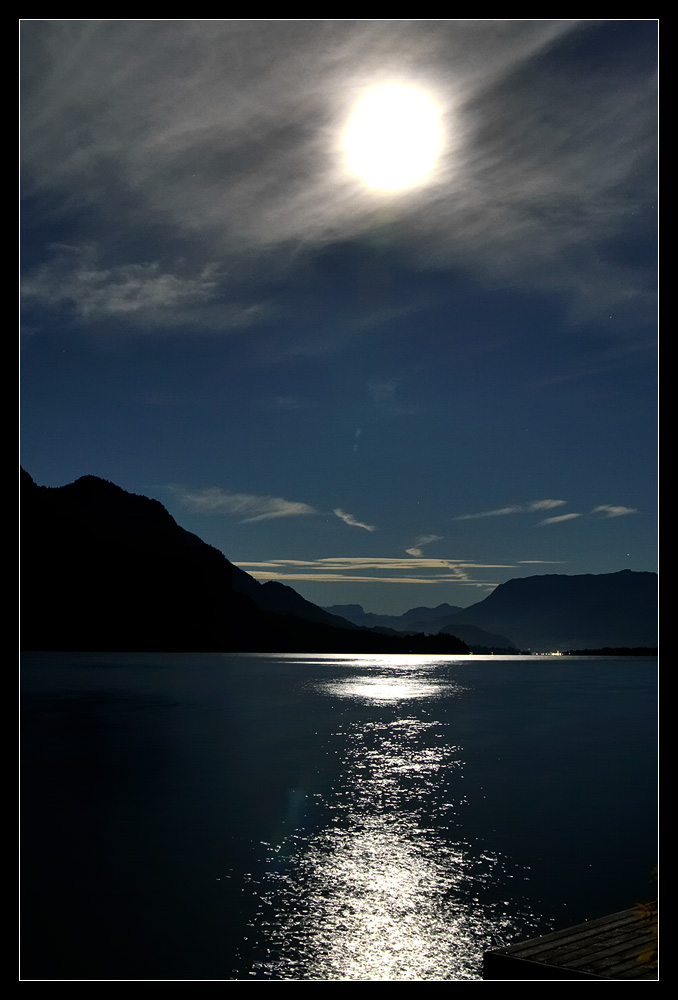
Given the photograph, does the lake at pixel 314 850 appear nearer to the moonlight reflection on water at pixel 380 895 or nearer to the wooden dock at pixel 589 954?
the moonlight reflection on water at pixel 380 895

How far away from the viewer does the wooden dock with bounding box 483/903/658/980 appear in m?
13.6

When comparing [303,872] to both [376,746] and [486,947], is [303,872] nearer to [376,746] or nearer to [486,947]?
[486,947]

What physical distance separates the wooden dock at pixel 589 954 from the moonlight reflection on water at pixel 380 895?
6.19 metres

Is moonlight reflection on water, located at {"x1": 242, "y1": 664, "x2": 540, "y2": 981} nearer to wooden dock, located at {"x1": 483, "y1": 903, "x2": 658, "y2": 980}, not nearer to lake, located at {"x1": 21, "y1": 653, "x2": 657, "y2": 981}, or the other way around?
lake, located at {"x1": 21, "y1": 653, "x2": 657, "y2": 981}

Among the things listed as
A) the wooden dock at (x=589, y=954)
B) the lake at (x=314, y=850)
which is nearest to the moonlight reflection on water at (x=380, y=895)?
the lake at (x=314, y=850)

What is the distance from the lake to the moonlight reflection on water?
11cm

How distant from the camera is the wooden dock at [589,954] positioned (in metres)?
13.6

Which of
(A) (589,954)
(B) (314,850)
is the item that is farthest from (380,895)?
(A) (589,954)

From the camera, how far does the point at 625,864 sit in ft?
127

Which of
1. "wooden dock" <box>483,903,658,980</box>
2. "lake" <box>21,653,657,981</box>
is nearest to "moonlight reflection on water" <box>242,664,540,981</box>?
"lake" <box>21,653,657,981</box>

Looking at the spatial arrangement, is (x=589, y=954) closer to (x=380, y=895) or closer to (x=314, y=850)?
(x=380, y=895)
